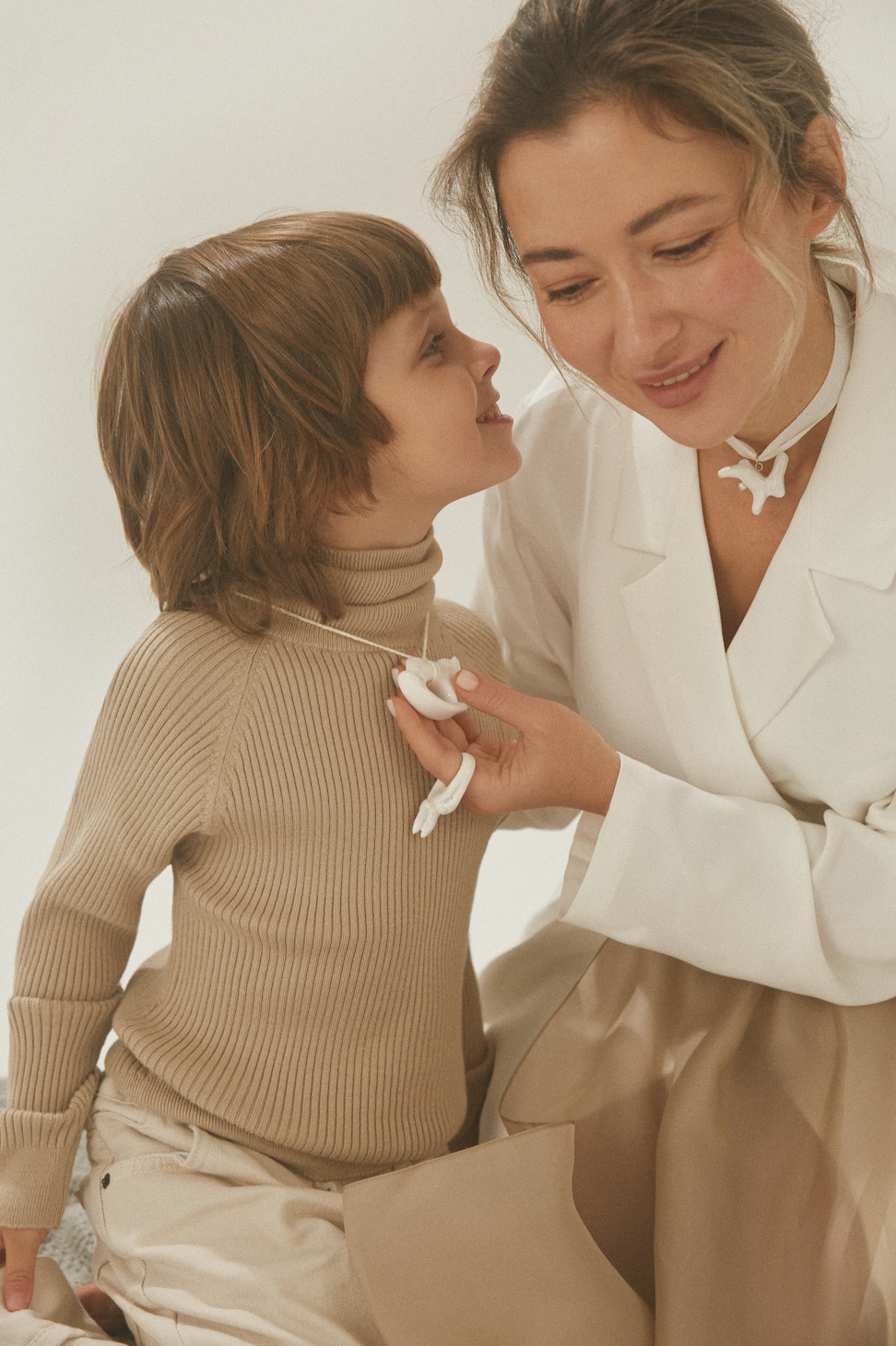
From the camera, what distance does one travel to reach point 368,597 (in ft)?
3.85

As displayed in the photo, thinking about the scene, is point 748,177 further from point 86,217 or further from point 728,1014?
point 86,217

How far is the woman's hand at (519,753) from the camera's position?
3.65ft

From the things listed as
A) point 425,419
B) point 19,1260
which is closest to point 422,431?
point 425,419

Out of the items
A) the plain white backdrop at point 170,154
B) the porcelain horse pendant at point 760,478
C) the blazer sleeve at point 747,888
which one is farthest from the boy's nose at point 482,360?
the plain white backdrop at point 170,154

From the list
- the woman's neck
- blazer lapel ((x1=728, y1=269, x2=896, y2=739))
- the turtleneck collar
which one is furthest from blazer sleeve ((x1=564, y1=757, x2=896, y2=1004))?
the woman's neck

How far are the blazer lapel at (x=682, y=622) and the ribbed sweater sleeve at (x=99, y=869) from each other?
395 mm

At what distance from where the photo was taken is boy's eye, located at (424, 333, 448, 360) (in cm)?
118

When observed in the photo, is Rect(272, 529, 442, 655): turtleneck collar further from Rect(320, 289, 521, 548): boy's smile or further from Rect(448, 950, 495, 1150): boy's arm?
Rect(448, 950, 495, 1150): boy's arm

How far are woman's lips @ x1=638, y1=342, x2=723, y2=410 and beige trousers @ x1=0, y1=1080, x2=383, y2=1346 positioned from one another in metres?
0.74

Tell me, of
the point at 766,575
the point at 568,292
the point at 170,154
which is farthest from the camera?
the point at 170,154

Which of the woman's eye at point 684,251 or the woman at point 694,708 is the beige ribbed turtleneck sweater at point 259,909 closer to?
the woman at point 694,708

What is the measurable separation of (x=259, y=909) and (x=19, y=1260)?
365 millimetres

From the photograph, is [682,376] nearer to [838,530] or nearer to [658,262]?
[658,262]

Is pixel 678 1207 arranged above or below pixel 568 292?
below
